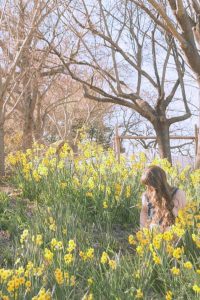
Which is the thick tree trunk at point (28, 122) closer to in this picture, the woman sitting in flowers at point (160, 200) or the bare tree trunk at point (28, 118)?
the bare tree trunk at point (28, 118)

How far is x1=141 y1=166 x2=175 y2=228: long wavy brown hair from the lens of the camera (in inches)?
171

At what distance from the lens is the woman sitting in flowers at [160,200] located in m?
4.34

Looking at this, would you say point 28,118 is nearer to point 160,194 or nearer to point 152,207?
point 152,207


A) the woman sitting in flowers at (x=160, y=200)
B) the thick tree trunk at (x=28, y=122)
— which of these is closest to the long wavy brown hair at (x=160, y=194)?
the woman sitting in flowers at (x=160, y=200)

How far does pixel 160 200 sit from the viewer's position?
14.6ft

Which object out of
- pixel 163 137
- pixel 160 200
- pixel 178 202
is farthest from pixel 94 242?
pixel 163 137

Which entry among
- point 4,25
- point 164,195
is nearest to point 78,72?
point 4,25

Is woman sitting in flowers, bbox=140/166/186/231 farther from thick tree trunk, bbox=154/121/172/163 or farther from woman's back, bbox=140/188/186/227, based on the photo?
thick tree trunk, bbox=154/121/172/163

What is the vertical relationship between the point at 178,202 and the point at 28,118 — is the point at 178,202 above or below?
below

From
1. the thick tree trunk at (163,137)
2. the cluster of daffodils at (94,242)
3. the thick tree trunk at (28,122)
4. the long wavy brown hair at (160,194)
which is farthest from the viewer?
the thick tree trunk at (28,122)

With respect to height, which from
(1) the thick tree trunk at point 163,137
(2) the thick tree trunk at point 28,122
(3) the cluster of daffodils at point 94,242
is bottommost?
(3) the cluster of daffodils at point 94,242

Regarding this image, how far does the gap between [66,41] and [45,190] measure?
19.3 feet

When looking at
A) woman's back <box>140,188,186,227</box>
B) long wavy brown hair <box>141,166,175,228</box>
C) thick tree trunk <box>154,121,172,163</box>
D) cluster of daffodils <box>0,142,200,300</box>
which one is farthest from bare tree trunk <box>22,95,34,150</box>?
long wavy brown hair <box>141,166,175,228</box>

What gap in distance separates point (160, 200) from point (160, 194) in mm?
77
